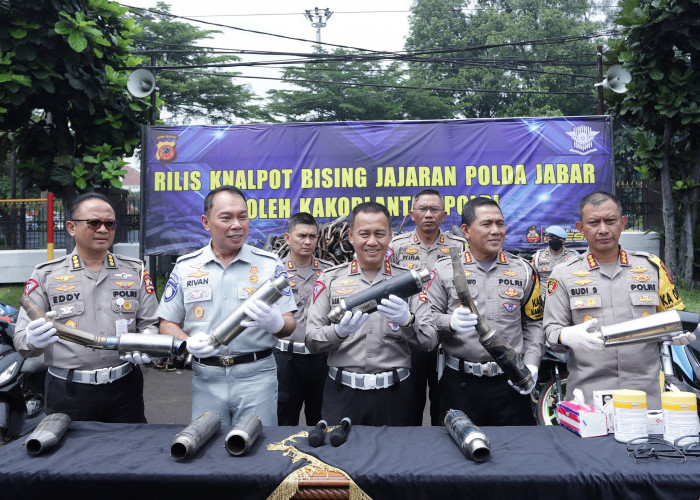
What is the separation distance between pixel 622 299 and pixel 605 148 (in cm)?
464

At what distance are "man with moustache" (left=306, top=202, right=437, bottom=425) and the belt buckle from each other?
109cm

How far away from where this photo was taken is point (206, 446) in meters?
2.29

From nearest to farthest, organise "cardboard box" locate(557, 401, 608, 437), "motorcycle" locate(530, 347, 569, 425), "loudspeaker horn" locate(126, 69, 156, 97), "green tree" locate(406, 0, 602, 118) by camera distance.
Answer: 1. "cardboard box" locate(557, 401, 608, 437)
2. "motorcycle" locate(530, 347, 569, 425)
3. "loudspeaker horn" locate(126, 69, 156, 97)
4. "green tree" locate(406, 0, 602, 118)

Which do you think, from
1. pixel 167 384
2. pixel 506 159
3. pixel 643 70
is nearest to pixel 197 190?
pixel 167 384

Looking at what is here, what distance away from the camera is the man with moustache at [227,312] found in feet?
9.57

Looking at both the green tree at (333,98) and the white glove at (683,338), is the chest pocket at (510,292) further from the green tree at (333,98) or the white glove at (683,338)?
the green tree at (333,98)

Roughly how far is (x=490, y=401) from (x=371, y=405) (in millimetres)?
684

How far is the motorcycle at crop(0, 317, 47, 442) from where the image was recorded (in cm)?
433

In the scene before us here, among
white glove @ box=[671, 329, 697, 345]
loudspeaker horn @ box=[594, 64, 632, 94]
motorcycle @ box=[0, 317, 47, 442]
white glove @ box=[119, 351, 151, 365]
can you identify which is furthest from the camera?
loudspeaker horn @ box=[594, 64, 632, 94]

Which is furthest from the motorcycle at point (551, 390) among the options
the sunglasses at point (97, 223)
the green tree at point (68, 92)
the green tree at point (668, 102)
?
the green tree at point (668, 102)

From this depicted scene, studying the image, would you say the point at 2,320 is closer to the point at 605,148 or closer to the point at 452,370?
the point at 452,370

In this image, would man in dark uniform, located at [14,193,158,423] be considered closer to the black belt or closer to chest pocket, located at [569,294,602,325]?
the black belt

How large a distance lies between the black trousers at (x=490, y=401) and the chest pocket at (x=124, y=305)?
6.03 feet

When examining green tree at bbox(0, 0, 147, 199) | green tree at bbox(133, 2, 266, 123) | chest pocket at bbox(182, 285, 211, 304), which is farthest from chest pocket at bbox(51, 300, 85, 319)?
green tree at bbox(133, 2, 266, 123)
